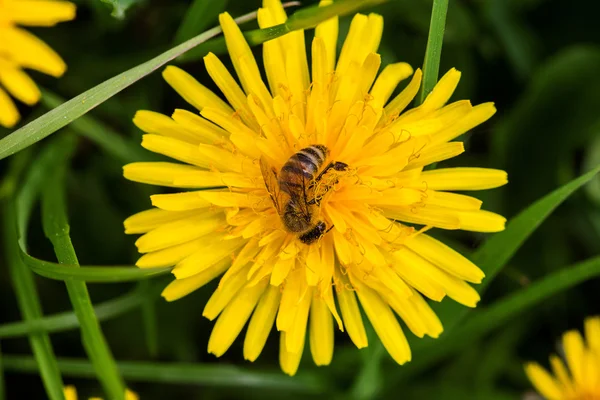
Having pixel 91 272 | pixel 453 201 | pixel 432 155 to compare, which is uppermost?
pixel 91 272

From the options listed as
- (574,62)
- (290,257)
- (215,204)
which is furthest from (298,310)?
(574,62)

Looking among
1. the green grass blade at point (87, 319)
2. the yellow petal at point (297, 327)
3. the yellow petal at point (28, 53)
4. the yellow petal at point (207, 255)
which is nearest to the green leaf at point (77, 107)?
the yellow petal at point (28, 53)

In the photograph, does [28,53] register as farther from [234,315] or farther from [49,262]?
[234,315]

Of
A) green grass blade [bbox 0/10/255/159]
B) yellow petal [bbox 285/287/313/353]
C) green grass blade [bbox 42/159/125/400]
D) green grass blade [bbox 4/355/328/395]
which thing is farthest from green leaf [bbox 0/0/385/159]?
green grass blade [bbox 4/355/328/395]

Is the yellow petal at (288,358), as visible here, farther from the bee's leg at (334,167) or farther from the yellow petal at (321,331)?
the bee's leg at (334,167)

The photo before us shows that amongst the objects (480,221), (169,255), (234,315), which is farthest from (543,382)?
(169,255)

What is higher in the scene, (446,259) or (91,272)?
(91,272)

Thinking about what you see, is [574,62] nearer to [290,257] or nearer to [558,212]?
[558,212]
